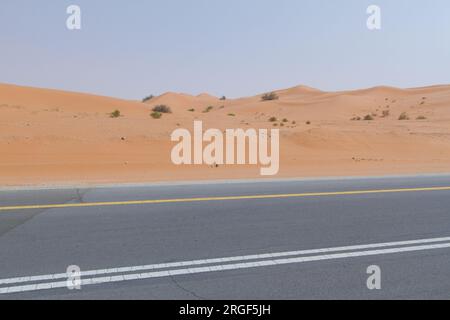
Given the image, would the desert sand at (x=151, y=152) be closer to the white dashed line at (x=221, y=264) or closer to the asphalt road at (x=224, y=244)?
the asphalt road at (x=224, y=244)

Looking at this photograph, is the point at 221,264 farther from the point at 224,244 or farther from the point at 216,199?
the point at 216,199

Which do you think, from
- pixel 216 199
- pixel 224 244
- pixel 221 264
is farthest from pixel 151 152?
pixel 221 264

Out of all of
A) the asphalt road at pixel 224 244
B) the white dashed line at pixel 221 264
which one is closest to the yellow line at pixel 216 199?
the asphalt road at pixel 224 244

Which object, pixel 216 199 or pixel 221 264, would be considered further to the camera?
pixel 216 199

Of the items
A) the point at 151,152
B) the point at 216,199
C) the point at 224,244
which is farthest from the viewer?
the point at 151,152

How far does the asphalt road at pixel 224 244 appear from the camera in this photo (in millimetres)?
4641

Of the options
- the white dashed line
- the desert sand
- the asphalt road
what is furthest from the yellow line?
the desert sand

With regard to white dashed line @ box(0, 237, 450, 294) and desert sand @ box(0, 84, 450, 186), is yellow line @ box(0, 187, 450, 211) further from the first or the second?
desert sand @ box(0, 84, 450, 186)

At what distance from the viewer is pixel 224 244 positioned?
6133mm

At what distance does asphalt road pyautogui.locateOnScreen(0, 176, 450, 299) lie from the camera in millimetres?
4641

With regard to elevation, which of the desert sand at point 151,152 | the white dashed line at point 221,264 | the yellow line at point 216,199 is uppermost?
the desert sand at point 151,152

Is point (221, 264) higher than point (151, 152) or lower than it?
lower
